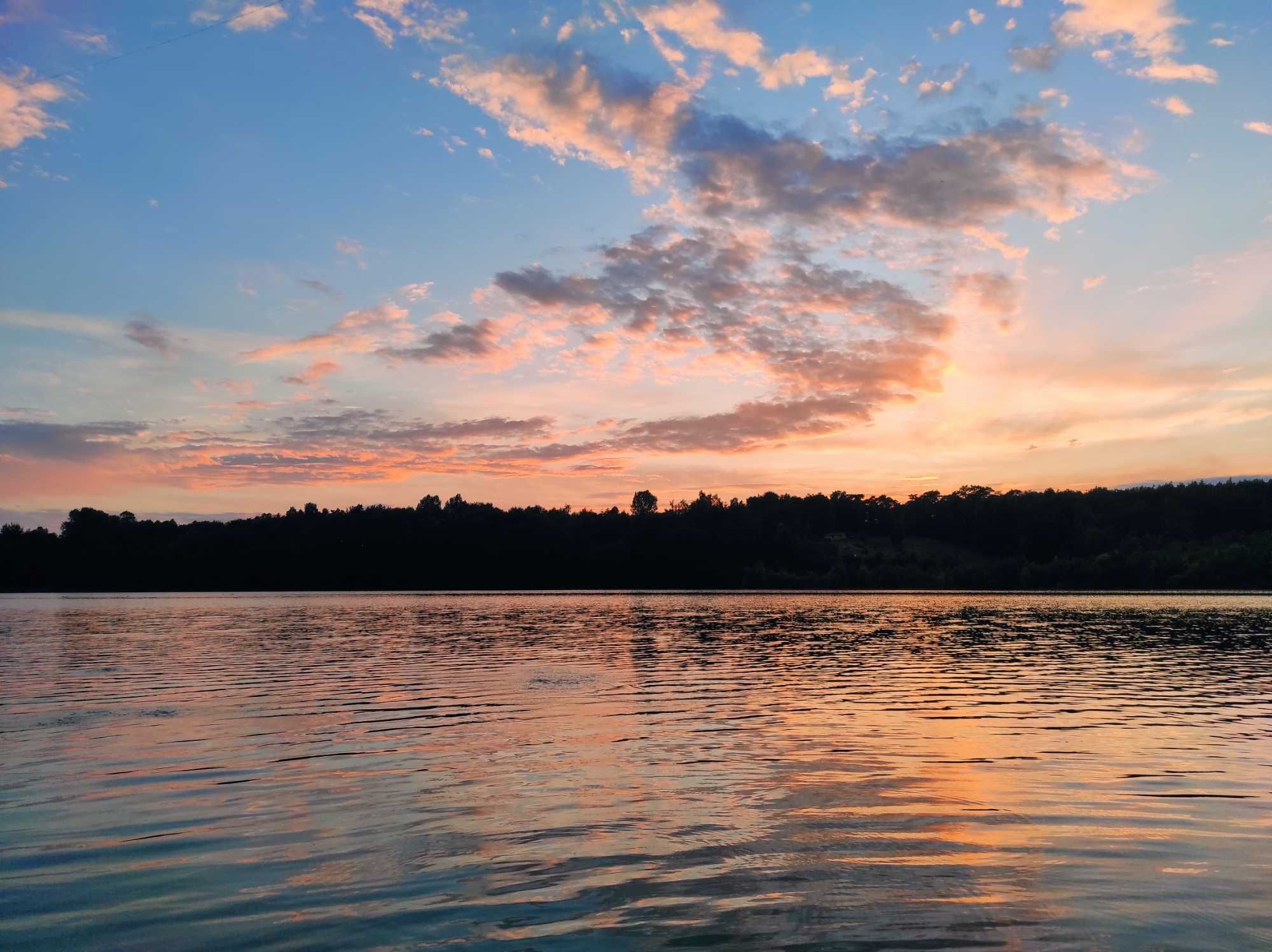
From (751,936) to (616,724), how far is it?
666 inches

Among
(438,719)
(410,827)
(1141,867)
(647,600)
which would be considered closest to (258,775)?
(410,827)

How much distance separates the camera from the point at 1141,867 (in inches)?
505

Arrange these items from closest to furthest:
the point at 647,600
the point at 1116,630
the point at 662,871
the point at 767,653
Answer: the point at 662,871, the point at 767,653, the point at 1116,630, the point at 647,600

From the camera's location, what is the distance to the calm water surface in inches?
423

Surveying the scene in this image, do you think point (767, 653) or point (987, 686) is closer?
point (987, 686)

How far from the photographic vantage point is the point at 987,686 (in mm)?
36438

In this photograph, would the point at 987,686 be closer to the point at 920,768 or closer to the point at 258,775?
the point at 920,768

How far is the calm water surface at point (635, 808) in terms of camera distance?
10734mm

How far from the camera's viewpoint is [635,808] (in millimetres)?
16375

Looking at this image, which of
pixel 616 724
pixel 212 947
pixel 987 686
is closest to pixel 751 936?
pixel 212 947

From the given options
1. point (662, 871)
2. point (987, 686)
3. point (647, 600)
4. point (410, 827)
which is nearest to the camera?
point (662, 871)

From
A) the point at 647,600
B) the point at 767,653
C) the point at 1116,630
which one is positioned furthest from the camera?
the point at 647,600

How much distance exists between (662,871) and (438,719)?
16626 millimetres

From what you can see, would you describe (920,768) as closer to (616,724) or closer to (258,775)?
(616,724)
